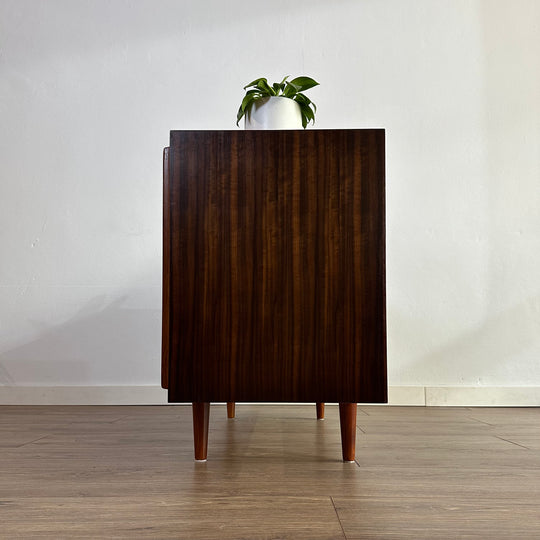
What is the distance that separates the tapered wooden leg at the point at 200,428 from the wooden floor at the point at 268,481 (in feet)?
0.09

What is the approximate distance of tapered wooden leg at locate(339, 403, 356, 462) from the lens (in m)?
1.02

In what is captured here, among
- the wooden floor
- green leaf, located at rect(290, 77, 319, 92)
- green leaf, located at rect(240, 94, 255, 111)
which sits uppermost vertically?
green leaf, located at rect(290, 77, 319, 92)

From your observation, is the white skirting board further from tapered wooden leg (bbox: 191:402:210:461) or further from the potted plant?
the potted plant

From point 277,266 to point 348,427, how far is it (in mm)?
356

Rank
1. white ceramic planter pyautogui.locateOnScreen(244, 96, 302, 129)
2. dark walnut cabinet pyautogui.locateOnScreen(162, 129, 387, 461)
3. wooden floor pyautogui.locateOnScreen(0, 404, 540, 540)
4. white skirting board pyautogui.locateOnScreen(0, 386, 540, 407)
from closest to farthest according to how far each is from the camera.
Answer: wooden floor pyautogui.locateOnScreen(0, 404, 540, 540) < dark walnut cabinet pyautogui.locateOnScreen(162, 129, 387, 461) < white ceramic planter pyautogui.locateOnScreen(244, 96, 302, 129) < white skirting board pyautogui.locateOnScreen(0, 386, 540, 407)

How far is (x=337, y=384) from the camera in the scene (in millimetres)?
949

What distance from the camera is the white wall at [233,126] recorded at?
6.88ft

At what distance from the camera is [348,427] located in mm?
1035

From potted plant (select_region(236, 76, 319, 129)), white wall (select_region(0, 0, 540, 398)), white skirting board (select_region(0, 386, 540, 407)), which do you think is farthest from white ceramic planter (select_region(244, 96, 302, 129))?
white skirting board (select_region(0, 386, 540, 407))

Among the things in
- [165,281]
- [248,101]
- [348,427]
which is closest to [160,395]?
[165,281]

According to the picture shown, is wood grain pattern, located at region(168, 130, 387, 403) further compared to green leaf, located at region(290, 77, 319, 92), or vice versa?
green leaf, located at region(290, 77, 319, 92)

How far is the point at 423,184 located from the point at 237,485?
1.61 meters

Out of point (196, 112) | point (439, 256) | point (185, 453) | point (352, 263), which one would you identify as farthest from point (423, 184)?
point (185, 453)

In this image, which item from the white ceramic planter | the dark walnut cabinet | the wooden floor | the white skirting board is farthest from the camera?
the white skirting board
